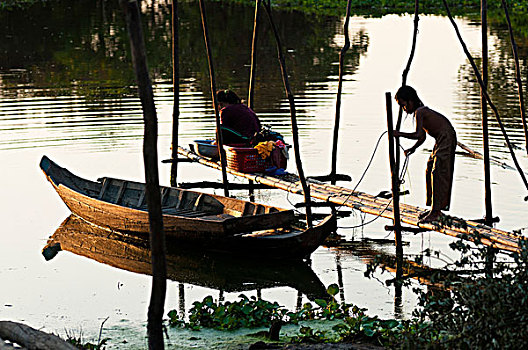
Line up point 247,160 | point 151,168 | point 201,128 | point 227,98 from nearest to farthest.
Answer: point 151,168
point 247,160
point 227,98
point 201,128

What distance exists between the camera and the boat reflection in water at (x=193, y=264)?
8438mm

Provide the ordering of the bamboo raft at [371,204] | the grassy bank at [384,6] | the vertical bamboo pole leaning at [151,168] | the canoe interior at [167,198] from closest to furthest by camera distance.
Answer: the vertical bamboo pole leaning at [151,168], the bamboo raft at [371,204], the canoe interior at [167,198], the grassy bank at [384,6]

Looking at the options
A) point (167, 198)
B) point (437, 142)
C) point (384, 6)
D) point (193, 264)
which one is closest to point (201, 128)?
point (167, 198)

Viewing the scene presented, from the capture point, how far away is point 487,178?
9.09m

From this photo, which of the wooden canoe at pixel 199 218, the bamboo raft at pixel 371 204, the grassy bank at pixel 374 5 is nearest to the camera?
the bamboo raft at pixel 371 204

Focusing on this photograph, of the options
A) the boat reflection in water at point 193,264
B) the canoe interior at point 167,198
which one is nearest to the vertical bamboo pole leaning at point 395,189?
the boat reflection in water at point 193,264

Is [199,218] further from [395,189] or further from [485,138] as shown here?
[485,138]

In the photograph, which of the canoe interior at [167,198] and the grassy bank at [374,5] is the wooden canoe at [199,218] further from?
the grassy bank at [374,5]

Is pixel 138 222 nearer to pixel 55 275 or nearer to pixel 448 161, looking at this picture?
pixel 55 275

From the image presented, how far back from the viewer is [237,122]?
1119 centimetres

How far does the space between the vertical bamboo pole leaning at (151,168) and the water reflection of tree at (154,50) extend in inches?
488

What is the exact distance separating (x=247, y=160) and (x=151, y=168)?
5.85 meters

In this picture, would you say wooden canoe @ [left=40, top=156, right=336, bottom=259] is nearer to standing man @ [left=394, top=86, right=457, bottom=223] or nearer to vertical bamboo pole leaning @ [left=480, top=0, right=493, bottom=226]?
standing man @ [left=394, top=86, right=457, bottom=223]

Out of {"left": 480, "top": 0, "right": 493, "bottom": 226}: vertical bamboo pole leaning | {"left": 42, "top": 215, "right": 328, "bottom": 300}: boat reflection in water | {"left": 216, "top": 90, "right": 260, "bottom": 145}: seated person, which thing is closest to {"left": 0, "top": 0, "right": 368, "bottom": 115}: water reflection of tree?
{"left": 216, "top": 90, "right": 260, "bottom": 145}: seated person
